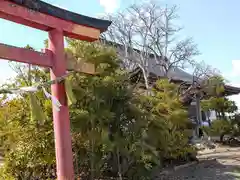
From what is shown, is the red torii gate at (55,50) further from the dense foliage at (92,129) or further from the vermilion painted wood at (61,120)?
the dense foliage at (92,129)

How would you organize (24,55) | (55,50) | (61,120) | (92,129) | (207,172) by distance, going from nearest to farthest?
(24,55) → (61,120) → (55,50) → (92,129) → (207,172)

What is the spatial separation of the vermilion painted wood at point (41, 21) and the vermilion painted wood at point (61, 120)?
0.48ft

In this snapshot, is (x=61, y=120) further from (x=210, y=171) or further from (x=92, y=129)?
(x=210, y=171)

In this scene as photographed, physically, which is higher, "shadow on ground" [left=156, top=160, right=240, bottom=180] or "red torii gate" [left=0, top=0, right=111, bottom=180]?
"red torii gate" [left=0, top=0, right=111, bottom=180]

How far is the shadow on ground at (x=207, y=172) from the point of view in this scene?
7322mm

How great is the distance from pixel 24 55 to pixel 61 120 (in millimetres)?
1128

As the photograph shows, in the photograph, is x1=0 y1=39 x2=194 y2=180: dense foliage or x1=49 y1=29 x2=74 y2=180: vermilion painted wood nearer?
x1=49 y1=29 x2=74 y2=180: vermilion painted wood

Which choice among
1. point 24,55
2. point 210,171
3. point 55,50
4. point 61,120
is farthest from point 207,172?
point 24,55

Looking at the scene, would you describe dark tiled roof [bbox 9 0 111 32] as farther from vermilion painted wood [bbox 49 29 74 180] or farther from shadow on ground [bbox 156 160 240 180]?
shadow on ground [bbox 156 160 240 180]

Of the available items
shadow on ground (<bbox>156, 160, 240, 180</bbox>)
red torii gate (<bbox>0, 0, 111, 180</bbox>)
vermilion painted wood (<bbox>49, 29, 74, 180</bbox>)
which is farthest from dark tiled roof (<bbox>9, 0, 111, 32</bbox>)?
shadow on ground (<bbox>156, 160, 240, 180</bbox>)

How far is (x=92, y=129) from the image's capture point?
577cm

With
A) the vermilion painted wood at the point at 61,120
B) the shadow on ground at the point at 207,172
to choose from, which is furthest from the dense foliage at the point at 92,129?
the shadow on ground at the point at 207,172

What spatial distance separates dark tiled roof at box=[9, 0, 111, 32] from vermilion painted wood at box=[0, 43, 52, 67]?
24.6 inches

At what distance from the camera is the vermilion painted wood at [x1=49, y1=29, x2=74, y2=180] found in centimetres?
436
